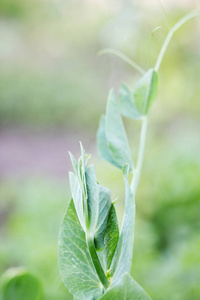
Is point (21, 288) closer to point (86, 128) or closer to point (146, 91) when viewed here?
point (146, 91)

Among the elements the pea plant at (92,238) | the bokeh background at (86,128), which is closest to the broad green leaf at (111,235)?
the pea plant at (92,238)

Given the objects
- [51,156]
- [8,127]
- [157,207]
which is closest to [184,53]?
[157,207]

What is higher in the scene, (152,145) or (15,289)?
(152,145)

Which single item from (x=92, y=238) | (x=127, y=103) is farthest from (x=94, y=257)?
(x=127, y=103)

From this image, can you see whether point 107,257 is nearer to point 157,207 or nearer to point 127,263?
point 127,263

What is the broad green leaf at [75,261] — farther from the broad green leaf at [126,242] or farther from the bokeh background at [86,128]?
the bokeh background at [86,128]

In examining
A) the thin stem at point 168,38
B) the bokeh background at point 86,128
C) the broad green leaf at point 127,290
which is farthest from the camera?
the bokeh background at point 86,128

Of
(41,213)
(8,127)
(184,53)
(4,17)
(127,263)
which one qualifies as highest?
Answer: (4,17)
